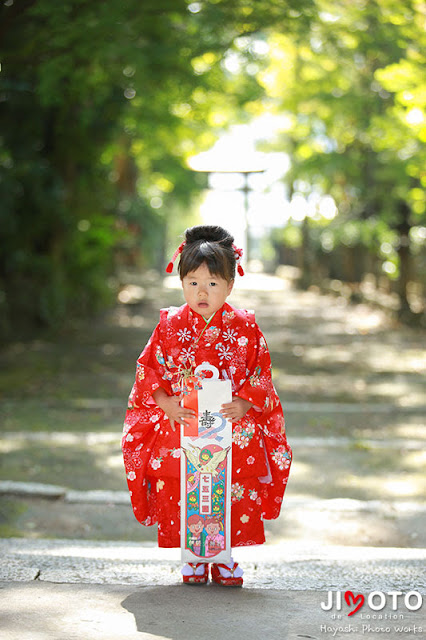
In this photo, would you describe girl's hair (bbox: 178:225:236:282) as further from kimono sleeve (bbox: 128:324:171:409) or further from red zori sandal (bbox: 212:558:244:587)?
red zori sandal (bbox: 212:558:244:587)

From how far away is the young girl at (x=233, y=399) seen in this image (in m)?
3.27

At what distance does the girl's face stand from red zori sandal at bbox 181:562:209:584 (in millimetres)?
959

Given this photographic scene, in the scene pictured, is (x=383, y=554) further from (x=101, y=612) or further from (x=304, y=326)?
(x=304, y=326)

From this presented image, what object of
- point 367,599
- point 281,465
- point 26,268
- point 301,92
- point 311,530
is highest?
point 301,92

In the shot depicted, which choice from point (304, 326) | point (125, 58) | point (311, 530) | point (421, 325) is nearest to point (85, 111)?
point (125, 58)

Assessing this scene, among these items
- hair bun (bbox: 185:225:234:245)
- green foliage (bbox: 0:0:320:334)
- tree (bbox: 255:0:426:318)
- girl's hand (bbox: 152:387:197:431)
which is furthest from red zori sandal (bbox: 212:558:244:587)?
tree (bbox: 255:0:426:318)

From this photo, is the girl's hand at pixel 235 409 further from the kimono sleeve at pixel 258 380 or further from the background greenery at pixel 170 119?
the background greenery at pixel 170 119

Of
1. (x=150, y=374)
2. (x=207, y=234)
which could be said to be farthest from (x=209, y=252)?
(x=150, y=374)

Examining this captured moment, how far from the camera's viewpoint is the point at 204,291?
325 cm

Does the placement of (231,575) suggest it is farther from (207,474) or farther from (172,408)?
(172,408)

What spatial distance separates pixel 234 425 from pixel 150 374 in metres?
0.37

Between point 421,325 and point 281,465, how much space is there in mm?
12769

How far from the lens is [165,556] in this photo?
13.0 feet

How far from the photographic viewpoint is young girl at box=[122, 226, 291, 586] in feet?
10.7
